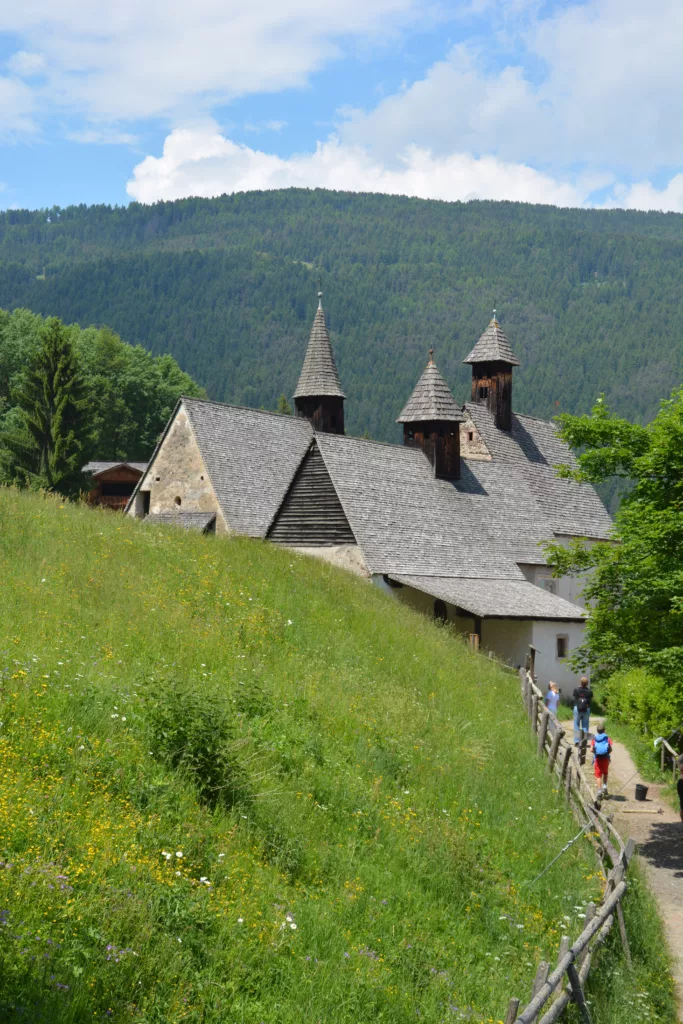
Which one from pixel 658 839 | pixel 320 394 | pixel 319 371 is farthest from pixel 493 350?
pixel 658 839

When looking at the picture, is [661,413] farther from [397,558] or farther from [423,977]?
[397,558]

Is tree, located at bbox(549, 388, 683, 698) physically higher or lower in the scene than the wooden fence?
Result: higher

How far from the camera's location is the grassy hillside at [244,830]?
7.85 metres

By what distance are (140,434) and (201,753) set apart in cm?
8451

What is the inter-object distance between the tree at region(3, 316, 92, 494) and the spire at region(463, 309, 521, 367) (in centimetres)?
2433

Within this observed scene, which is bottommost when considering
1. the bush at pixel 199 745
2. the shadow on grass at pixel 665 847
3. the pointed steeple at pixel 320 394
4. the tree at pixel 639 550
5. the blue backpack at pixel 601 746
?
the shadow on grass at pixel 665 847

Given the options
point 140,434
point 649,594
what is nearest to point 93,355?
point 140,434

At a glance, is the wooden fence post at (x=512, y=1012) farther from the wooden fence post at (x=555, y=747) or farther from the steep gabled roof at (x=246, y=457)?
the steep gabled roof at (x=246, y=457)

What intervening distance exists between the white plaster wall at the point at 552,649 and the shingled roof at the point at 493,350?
18700 mm

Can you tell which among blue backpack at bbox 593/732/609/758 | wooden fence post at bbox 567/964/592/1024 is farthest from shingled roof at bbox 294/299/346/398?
wooden fence post at bbox 567/964/592/1024

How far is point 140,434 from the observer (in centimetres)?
9312

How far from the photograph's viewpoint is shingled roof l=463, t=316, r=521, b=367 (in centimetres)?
4875

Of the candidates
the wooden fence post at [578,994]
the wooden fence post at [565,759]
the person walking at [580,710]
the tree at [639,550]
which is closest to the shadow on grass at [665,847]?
the wooden fence post at [565,759]

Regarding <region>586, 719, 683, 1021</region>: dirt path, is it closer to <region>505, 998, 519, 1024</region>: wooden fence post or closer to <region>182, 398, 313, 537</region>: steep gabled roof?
<region>505, 998, 519, 1024</region>: wooden fence post
